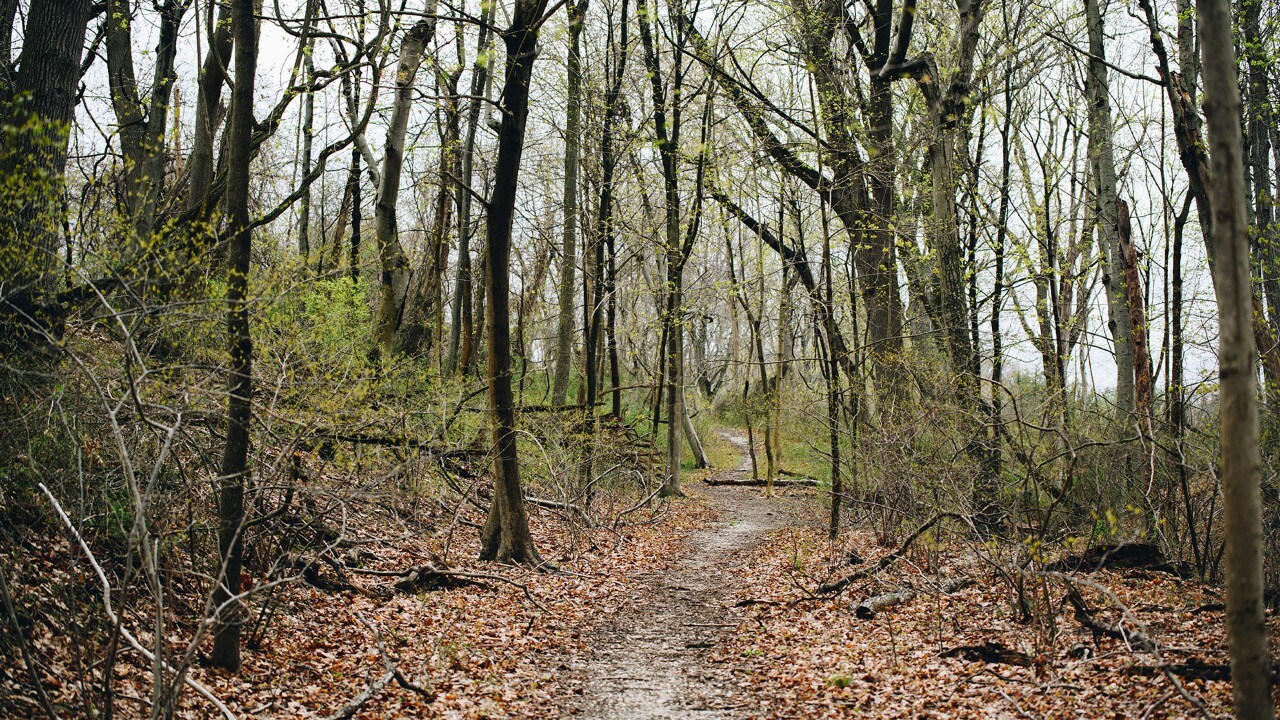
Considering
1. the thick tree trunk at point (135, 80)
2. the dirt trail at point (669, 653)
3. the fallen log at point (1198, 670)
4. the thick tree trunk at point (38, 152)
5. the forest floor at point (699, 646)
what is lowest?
the dirt trail at point (669, 653)

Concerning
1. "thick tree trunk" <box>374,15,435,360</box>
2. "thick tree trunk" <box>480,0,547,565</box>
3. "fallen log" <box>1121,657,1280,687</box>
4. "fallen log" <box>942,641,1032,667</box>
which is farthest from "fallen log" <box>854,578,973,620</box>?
"thick tree trunk" <box>374,15,435,360</box>

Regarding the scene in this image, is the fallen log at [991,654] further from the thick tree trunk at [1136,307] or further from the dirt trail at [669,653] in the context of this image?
the thick tree trunk at [1136,307]

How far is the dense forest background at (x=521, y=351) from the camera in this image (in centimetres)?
496

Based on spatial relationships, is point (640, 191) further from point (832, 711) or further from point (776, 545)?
point (832, 711)

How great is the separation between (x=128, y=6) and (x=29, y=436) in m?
9.38

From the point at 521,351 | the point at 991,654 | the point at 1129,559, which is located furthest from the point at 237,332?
the point at 521,351

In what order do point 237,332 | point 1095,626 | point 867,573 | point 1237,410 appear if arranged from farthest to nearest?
point 867,573 < point 1095,626 < point 237,332 < point 1237,410

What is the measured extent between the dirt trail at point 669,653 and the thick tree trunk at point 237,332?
2361 mm

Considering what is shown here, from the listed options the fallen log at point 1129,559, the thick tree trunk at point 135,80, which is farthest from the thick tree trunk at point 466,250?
the fallen log at point 1129,559

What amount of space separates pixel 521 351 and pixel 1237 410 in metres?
19.8

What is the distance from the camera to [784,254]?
17.0m

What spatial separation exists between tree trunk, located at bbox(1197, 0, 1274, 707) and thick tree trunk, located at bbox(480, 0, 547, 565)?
7.22 m

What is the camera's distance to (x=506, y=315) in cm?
948

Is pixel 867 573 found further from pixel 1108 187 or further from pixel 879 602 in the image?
pixel 1108 187
